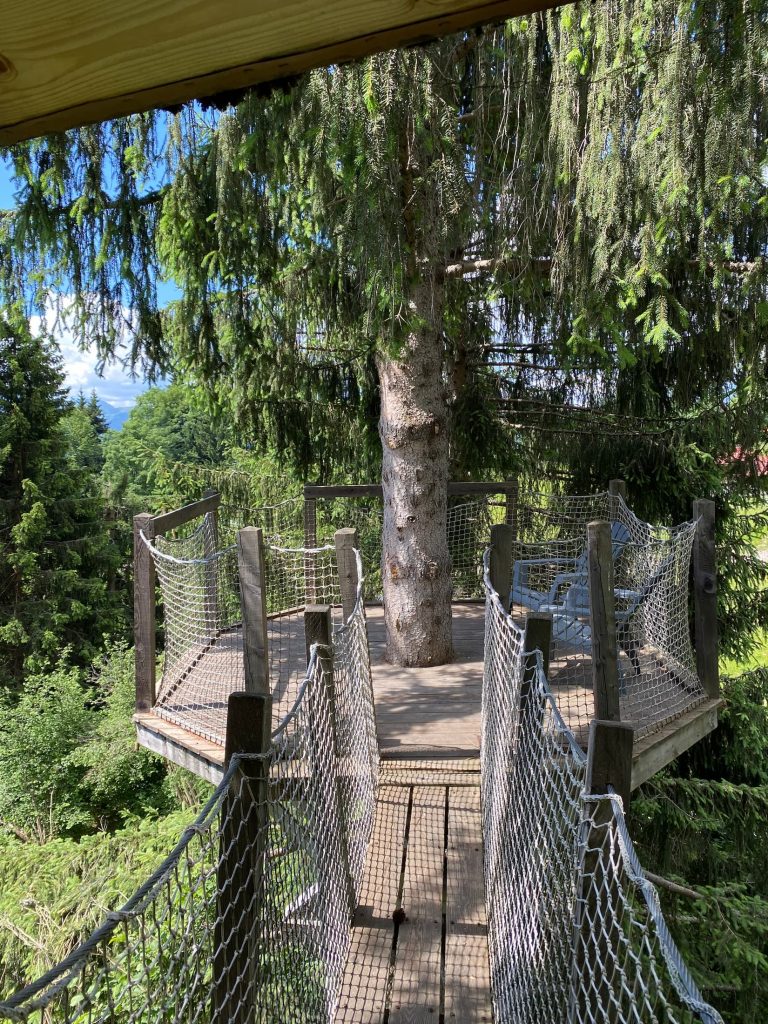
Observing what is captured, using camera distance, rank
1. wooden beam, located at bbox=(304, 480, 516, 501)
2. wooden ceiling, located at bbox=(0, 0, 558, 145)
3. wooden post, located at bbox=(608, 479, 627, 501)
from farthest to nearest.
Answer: wooden post, located at bbox=(608, 479, 627, 501) → wooden beam, located at bbox=(304, 480, 516, 501) → wooden ceiling, located at bbox=(0, 0, 558, 145)

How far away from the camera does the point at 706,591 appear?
4.81m

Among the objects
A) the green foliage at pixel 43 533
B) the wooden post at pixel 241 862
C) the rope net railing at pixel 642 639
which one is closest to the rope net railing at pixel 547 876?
the wooden post at pixel 241 862

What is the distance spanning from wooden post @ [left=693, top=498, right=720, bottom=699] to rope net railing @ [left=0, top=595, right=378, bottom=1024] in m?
2.07

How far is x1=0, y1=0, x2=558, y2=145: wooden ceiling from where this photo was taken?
995 mm

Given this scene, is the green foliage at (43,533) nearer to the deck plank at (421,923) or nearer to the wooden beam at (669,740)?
the deck plank at (421,923)

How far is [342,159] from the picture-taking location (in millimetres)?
3807

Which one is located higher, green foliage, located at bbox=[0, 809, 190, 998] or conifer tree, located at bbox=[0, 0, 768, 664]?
conifer tree, located at bbox=[0, 0, 768, 664]

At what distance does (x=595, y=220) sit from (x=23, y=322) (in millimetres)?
4518

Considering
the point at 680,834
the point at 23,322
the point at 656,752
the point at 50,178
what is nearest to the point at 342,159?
the point at 50,178

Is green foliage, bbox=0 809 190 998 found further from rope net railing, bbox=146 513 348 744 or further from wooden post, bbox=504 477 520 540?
wooden post, bbox=504 477 520 540

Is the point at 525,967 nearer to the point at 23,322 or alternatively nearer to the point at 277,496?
the point at 23,322

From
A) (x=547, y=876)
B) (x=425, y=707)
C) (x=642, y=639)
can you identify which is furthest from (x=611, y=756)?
(x=642, y=639)

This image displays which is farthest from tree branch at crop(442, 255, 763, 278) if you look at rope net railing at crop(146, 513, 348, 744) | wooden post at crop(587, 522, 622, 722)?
wooden post at crop(587, 522, 622, 722)

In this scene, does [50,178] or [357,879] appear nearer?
[357,879]
